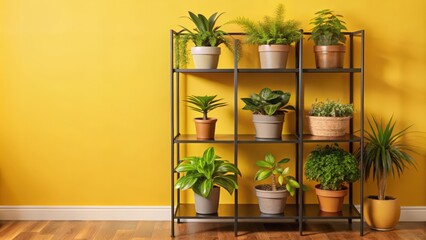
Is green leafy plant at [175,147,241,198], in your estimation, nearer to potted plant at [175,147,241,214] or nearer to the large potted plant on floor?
potted plant at [175,147,241,214]

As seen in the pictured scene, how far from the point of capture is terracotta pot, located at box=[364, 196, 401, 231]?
379 cm

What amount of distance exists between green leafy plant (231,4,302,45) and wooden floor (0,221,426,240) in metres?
1.13

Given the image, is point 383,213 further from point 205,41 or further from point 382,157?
point 205,41

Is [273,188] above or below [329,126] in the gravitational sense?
below

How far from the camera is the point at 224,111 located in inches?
159

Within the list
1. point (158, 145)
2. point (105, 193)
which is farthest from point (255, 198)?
point (105, 193)

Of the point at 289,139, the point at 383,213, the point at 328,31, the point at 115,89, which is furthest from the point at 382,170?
the point at 115,89

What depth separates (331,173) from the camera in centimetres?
370

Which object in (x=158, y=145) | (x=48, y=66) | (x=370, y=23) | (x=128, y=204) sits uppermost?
(x=370, y=23)

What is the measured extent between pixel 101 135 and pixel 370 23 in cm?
185

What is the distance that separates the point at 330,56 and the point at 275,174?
0.77m

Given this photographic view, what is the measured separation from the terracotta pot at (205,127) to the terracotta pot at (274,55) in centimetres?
46

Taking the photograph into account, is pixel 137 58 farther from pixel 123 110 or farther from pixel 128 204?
pixel 128 204

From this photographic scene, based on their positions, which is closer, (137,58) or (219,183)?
(219,183)
